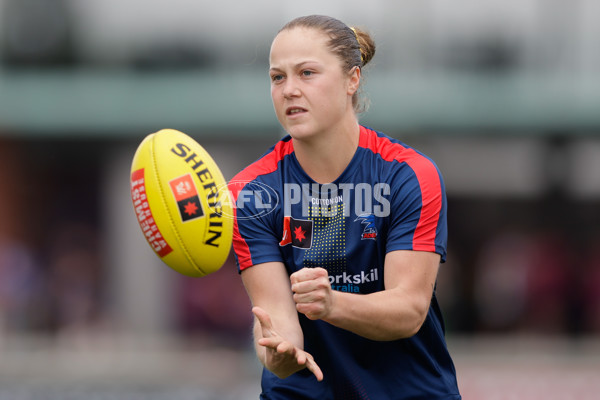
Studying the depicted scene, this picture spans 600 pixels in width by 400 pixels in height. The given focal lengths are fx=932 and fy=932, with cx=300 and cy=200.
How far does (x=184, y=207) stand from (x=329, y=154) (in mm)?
669

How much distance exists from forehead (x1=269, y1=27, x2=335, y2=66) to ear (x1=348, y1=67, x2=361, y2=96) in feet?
0.55

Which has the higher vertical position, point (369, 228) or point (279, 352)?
point (369, 228)

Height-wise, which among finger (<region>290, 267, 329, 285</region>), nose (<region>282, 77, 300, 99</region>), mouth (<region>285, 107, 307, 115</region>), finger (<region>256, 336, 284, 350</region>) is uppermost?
nose (<region>282, 77, 300, 99</region>)

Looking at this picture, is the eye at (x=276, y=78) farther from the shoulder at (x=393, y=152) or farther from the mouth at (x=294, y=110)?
the shoulder at (x=393, y=152)

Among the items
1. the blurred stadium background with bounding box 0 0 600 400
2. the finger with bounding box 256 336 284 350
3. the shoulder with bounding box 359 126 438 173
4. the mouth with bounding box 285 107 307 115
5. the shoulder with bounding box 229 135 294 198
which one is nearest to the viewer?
the finger with bounding box 256 336 284 350

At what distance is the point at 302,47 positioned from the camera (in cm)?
383

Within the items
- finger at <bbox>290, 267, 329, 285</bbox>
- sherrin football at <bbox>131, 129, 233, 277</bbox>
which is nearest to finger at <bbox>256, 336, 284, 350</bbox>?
finger at <bbox>290, 267, 329, 285</bbox>

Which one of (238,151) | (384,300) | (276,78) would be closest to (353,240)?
(384,300)

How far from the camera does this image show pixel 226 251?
13.2 feet

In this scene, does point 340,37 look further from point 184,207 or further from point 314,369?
point 314,369

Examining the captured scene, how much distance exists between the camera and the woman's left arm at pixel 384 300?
335cm

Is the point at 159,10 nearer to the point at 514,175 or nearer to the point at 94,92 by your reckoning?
the point at 94,92

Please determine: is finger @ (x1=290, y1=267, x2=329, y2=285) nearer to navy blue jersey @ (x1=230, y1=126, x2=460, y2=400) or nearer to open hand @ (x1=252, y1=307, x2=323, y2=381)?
open hand @ (x1=252, y1=307, x2=323, y2=381)

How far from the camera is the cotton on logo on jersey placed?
4.01m
